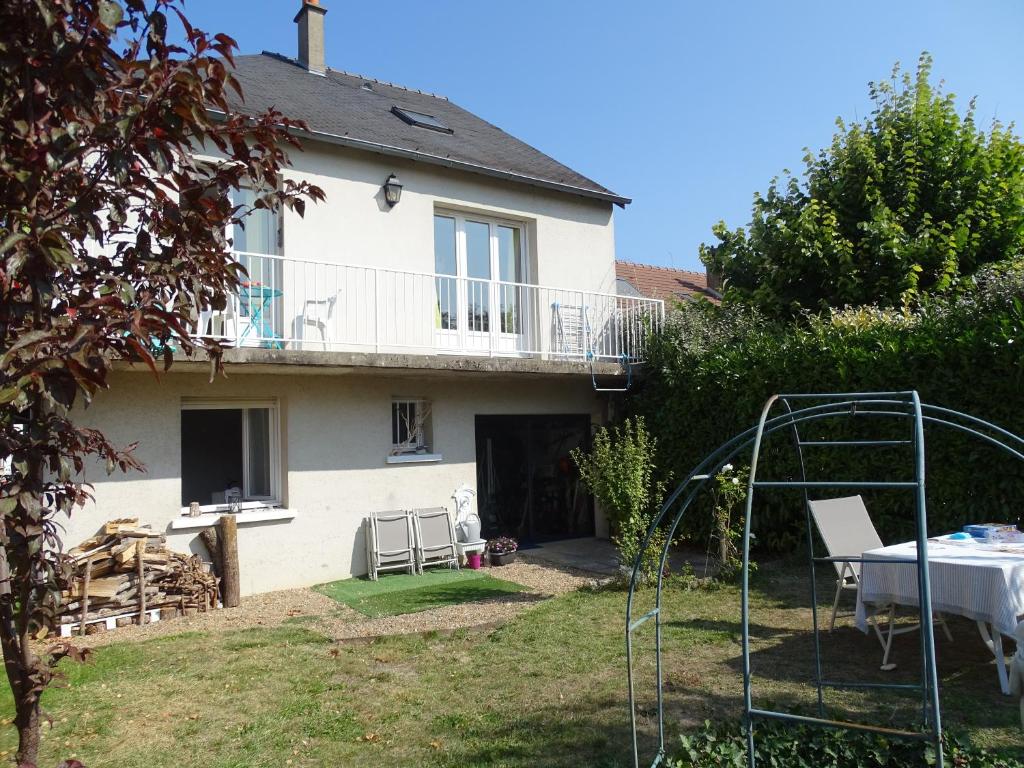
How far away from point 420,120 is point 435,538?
6936 millimetres

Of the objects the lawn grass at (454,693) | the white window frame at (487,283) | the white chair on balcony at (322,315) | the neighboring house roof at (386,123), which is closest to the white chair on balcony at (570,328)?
the white window frame at (487,283)

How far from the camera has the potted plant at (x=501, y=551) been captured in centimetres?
1030

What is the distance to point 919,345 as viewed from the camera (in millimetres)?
7969

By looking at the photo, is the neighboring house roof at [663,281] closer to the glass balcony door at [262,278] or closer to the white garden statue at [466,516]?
the white garden statue at [466,516]

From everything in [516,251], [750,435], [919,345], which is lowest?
[750,435]

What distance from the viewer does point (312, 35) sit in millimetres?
13617

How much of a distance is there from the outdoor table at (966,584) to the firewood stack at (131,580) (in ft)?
20.4

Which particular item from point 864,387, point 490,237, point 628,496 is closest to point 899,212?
point 864,387

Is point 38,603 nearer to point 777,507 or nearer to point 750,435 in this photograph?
point 750,435

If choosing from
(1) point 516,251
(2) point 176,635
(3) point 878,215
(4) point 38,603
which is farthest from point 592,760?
(3) point 878,215

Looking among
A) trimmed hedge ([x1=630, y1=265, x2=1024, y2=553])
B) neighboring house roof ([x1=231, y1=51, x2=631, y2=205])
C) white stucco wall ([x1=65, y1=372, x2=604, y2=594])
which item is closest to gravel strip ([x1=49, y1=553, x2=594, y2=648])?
white stucco wall ([x1=65, y1=372, x2=604, y2=594])

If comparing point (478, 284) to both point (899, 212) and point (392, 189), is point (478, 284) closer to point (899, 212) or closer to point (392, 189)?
point (392, 189)

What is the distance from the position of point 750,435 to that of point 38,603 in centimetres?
292

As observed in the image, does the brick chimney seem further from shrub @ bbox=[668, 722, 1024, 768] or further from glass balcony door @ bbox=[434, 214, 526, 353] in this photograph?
shrub @ bbox=[668, 722, 1024, 768]
